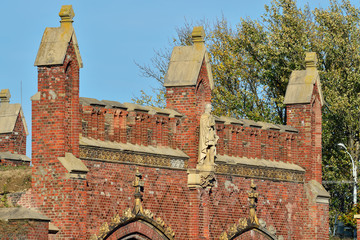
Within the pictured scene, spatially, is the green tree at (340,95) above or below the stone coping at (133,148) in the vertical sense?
above

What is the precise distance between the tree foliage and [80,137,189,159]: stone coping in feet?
56.5

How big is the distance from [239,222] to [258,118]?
56.3 feet

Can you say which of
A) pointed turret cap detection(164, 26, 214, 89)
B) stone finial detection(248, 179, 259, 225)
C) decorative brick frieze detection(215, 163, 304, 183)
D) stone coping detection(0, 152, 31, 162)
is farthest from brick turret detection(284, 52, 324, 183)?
stone coping detection(0, 152, 31, 162)

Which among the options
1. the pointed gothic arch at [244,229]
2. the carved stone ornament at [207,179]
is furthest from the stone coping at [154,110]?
the pointed gothic arch at [244,229]

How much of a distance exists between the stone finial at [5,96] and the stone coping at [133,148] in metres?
8.85

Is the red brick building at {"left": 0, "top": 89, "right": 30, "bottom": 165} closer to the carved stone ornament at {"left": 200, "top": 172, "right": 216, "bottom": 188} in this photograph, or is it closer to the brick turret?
the carved stone ornament at {"left": 200, "top": 172, "right": 216, "bottom": 188}

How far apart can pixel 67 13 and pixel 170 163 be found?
5.50 metres

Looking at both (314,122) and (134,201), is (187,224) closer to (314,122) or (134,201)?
(134,201)

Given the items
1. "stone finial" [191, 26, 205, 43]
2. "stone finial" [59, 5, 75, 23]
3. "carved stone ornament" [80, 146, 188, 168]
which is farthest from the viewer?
"stone finial" [191, 26, 205, 43]

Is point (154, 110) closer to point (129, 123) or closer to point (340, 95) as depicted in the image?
point (129, 123)

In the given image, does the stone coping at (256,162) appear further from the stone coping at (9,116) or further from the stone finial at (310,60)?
the stone coping at (9,116)

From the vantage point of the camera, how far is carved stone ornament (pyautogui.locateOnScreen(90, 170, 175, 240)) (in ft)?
90.1

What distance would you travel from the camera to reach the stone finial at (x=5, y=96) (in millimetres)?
37156

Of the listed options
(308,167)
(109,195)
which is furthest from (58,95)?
(308,167)
